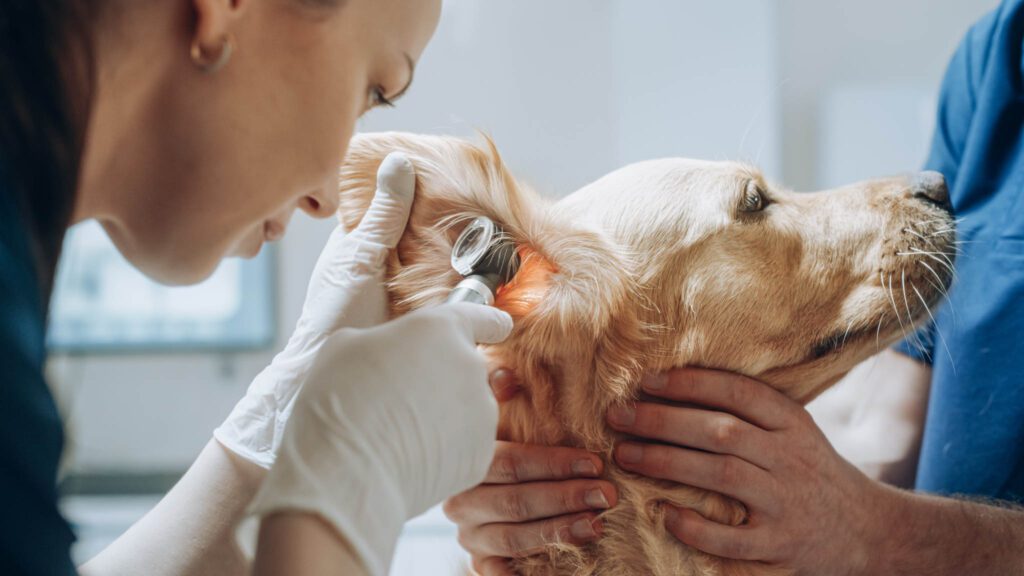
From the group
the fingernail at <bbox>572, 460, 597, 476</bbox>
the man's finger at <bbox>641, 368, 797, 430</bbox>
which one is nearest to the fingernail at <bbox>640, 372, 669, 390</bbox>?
the man's finger at <bbox>641, 368, 797, 430</bbox>

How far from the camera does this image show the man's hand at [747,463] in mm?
906

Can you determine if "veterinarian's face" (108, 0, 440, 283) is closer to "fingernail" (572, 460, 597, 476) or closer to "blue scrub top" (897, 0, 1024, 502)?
"fingernail" (572, 460, 597, 476)

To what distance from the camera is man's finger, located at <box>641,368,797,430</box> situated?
927 millimetres

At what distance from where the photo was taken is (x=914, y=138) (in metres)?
2.26

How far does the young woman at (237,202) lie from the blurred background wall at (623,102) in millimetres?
1428

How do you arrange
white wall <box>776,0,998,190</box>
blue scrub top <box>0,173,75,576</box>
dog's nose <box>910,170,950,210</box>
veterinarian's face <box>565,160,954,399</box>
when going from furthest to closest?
white wall <box>776,0,998,190</box>, dog's nose <box>910,170,950,210</box>, veterinarian's face <box>565,160,954,399</box>, blue scrub top <box>0,173,75,576</box>

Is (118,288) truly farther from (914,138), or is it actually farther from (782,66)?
(914,138)

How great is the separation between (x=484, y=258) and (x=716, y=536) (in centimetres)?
39

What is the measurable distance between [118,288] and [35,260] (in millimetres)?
1784

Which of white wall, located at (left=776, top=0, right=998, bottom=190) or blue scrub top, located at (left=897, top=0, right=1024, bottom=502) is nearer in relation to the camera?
blue scrub top, located at (left=897, top=0, right=1024, bottom=502)

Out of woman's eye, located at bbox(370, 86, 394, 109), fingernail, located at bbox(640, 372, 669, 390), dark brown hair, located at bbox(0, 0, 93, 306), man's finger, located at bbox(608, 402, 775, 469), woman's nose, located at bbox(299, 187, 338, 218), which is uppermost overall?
dark brown hair, located at bbox(0, 0, 93, 306)

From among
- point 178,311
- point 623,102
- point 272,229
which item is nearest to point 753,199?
point 272,229

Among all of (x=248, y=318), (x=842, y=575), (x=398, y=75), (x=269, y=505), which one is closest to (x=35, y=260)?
(x=269, y=505)

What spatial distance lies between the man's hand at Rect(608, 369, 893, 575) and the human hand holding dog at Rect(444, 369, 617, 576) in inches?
2.0
